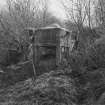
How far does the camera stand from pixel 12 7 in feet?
53.5

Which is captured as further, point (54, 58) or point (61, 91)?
point (54, 58)

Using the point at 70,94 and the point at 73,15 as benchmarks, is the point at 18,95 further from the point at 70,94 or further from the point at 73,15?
the point at 73,15

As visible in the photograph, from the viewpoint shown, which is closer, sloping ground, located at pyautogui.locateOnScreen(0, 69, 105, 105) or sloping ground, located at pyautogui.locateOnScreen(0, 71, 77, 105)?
sloping ground, located at pyautogui.locateOnScreen(0, 69, 105, 105)

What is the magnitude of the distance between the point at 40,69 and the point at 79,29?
4.41m

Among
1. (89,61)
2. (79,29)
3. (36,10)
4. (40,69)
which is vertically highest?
(36,10)

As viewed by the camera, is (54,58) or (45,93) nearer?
(45,93)

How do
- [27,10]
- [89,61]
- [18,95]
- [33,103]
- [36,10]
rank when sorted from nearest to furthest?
[33,103], [18,95], [89,61], [27,10], [36,10]

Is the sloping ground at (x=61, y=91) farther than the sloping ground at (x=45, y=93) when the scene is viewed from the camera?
No

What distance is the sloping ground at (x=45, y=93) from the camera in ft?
22.8

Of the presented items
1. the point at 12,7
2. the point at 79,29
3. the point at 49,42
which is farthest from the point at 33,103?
the point at 12,7

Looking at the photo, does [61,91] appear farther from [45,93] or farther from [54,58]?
[54,58]

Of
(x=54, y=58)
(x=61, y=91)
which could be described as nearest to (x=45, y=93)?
(x=61, y=91)

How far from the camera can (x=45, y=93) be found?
746 centimetres

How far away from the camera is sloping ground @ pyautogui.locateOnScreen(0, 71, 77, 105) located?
6.96 metres
